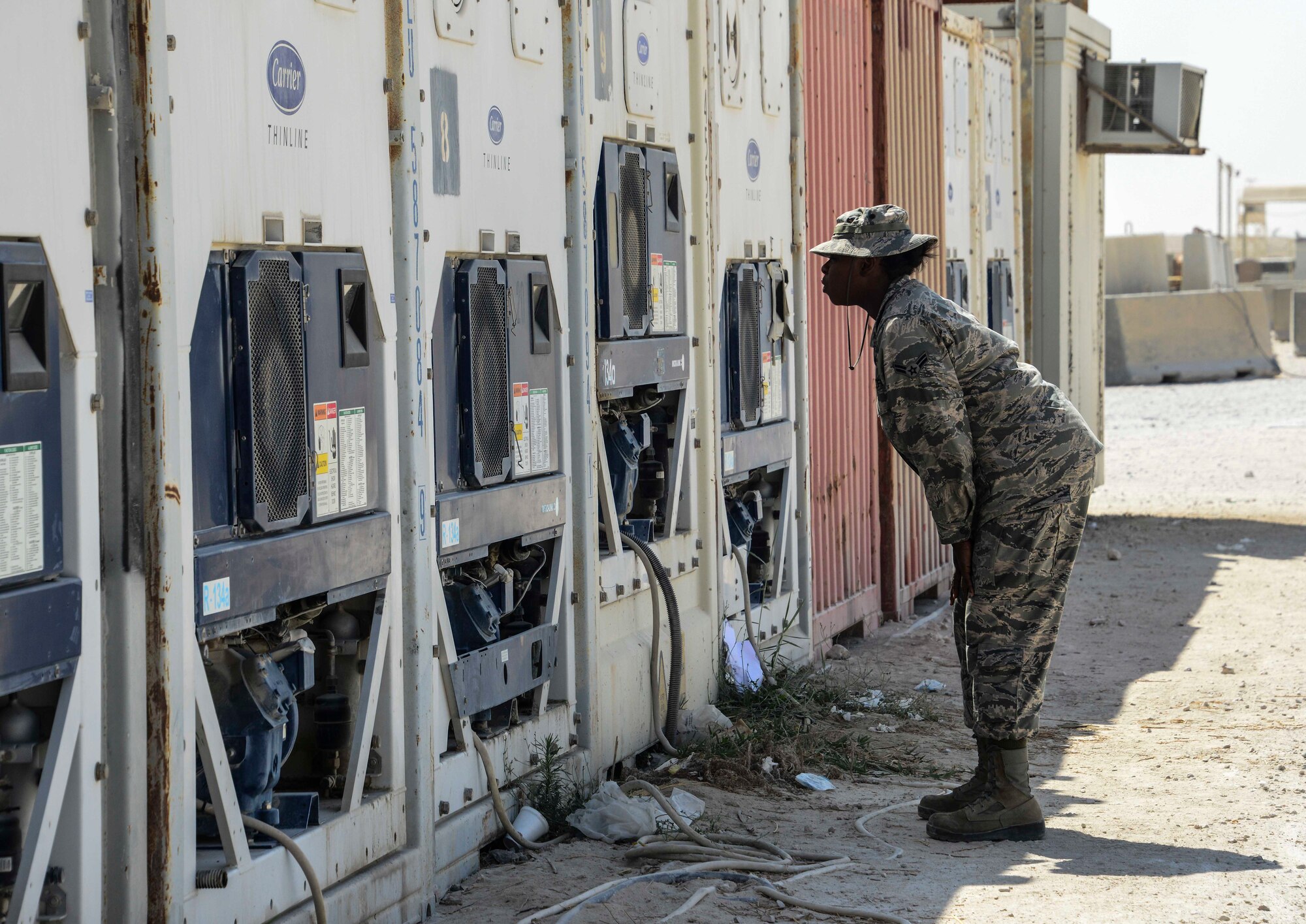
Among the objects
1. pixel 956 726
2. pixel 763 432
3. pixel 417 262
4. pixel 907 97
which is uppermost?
pixel 907 97

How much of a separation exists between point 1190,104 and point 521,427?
37.8 ft

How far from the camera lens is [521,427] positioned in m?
4.78

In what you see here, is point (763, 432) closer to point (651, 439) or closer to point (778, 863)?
point (651, 439)

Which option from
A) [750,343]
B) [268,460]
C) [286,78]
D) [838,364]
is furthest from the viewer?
[838,364]

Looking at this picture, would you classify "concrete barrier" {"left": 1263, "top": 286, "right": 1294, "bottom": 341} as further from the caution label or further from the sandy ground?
the caution label

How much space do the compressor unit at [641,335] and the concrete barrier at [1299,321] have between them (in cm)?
2934

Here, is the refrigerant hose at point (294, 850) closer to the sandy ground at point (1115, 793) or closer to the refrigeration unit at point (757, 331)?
the sandy ground at point (1115, 793)

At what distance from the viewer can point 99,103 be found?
9.71 feet

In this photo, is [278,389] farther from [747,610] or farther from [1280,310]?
[1280,310]

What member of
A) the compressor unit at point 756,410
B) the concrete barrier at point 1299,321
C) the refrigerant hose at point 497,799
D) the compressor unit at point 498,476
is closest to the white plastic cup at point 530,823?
the refrigerant hose at point 497,799

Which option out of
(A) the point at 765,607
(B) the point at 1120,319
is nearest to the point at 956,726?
(A) the point at 765,607

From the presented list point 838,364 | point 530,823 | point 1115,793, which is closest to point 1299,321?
point 838,364

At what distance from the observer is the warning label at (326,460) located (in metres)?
3.69

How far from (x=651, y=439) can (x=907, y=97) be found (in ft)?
13.5
